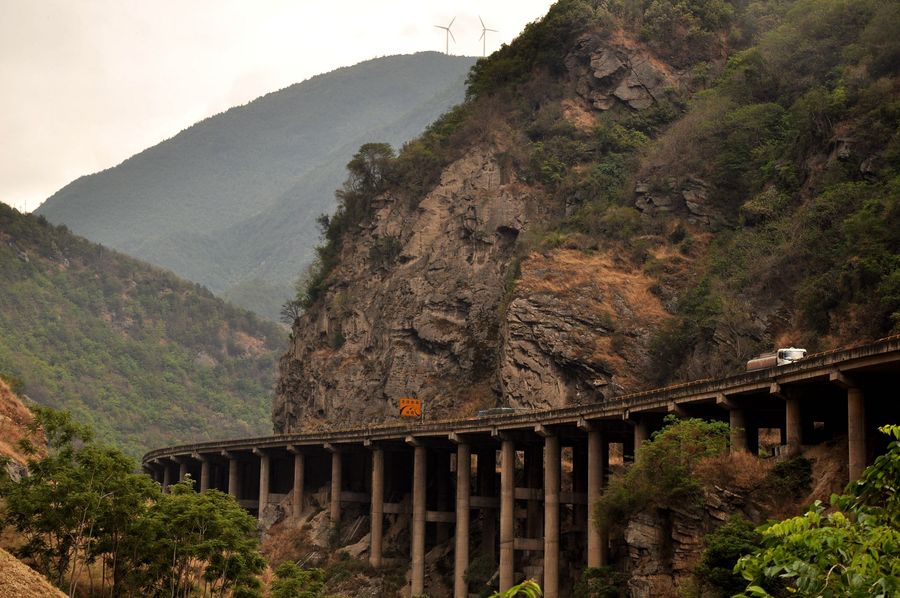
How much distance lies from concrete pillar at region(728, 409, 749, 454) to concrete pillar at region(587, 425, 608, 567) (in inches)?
356

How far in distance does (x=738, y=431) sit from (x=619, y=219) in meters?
42.6

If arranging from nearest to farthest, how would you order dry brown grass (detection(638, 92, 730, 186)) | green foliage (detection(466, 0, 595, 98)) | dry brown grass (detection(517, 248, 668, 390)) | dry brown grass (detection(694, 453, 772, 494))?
dry brown grass (detection(694, 453, 772, 494)) → dry brown grass (detection(517, 248, 668, 390)) → dry brown grass (detection(638, 92, 730, 186)) → green foliage (detection(466, 0, 595, 98))

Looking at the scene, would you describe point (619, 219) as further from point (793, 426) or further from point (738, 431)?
point (793, 426)

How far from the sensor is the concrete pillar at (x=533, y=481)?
81.6 meters

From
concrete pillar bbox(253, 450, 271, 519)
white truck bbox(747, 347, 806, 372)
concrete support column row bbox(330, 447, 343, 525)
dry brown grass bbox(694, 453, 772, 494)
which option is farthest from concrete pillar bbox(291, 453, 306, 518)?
dry brown grass bbox(694, 453, 772, 494)

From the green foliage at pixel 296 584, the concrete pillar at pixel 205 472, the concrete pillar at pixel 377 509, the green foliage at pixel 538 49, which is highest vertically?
the green foliage at pixel 538 49

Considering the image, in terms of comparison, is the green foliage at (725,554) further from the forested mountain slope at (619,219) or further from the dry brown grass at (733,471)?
the forested mountain slope at (619,219)

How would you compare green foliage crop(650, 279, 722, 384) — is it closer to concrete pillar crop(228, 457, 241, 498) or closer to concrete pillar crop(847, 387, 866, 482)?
concrete pillar crop(847, 387, 866, 482)

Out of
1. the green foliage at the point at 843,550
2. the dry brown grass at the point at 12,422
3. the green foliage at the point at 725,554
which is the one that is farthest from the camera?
the dry brown grass at the point at 12,422

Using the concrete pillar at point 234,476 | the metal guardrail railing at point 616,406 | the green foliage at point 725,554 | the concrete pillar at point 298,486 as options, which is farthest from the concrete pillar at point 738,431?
the concrete pillar at point 234,476

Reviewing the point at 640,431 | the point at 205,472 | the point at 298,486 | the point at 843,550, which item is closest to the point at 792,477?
the point at 640,431

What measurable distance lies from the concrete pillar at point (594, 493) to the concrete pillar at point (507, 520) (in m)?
7.50

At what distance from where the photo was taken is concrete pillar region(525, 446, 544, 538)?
81.6 meters

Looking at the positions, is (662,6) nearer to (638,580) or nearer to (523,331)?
(523,331)
